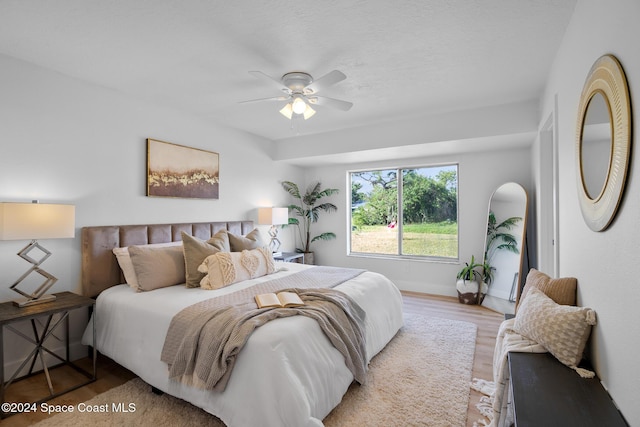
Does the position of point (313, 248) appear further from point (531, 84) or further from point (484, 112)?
point (531, 84)

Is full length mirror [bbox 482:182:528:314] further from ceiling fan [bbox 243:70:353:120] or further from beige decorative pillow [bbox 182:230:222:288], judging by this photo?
beige decorative pillow [bbox 182:230:222:288]

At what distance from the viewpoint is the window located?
4.92m

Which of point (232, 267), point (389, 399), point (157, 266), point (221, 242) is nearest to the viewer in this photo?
point (389, 399)

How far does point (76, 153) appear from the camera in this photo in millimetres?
2857

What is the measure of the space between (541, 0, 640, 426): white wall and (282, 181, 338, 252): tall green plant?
158 inches

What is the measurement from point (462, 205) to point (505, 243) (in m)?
0.85

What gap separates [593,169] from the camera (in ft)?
4.91

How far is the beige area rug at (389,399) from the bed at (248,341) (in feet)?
0.43

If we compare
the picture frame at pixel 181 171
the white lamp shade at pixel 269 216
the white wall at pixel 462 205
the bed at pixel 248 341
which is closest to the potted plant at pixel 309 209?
the white wall at pixel 462 205

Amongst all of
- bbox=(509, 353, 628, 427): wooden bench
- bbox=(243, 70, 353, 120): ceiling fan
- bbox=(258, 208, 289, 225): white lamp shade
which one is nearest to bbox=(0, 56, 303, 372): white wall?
bbox=(258, 208, 289, 225): white lamp shade

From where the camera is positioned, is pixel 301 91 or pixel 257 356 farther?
pixel 301 91

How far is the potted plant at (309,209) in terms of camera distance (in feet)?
18.7

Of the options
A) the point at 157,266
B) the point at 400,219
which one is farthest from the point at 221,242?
the point at 400,219

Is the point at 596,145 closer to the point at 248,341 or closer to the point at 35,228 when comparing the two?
the point at 248,341
